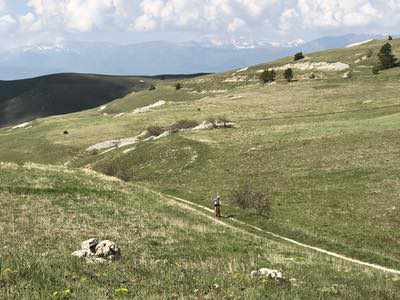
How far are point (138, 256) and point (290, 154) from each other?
40.5 metres

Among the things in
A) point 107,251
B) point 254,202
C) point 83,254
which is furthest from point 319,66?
point 83,254

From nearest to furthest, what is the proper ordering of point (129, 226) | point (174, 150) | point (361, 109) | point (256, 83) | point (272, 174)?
point (129, 226)
point (272, 174)
point (174, 150)
point (361, 109)
point (256, 83)

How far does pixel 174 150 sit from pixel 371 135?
24141mm

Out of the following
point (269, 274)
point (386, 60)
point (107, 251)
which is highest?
point (386, 60)

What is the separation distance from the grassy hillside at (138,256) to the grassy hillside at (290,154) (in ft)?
23.6

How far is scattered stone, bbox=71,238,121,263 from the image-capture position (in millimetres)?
16359

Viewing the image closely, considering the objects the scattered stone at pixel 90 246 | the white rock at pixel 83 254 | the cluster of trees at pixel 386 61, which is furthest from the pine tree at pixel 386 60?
the white rock at pixel 83 254

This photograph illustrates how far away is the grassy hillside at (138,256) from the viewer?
1296cm

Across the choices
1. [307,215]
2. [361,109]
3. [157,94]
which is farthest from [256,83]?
[307,215]

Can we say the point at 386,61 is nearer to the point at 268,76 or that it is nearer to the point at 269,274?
the point at 268,76

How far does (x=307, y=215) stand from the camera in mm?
37562

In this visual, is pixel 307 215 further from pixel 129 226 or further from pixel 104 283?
pixel 104 283

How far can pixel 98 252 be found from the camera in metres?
16.8

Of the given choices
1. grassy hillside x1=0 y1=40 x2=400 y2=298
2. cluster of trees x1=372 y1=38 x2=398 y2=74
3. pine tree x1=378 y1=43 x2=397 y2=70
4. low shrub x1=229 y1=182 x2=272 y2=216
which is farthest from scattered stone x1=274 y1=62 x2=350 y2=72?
low shrub x1=229 y1=182 x2=272 y2=216
